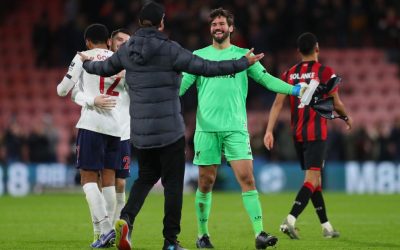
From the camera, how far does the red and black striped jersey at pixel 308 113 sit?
11.6 m

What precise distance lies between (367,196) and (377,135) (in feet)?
10.7

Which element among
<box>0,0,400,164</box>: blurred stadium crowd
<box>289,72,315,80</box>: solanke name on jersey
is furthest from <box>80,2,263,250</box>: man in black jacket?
<box>0,0,400,164</box>: blurred stadium crowd

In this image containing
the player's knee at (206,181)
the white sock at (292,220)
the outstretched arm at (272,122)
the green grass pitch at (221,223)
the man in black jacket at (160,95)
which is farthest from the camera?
the white sock at (292,220)

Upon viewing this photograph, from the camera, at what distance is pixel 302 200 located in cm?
1127

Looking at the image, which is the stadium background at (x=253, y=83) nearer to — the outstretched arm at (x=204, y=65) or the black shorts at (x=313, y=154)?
the black shorts at (x=313, y=154)

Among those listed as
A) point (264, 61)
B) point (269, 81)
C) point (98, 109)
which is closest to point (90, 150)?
point (98, 109)

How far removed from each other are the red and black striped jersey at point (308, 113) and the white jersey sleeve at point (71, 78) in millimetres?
2959

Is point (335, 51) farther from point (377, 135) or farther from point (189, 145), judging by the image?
point (189, 145)

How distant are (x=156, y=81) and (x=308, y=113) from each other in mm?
3441

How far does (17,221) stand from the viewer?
47.0ft

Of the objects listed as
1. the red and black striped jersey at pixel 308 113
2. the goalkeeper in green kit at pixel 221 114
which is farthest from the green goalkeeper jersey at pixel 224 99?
the red and black striped jersey at pixel 308 113

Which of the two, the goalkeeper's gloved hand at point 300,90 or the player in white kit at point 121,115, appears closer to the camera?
the goalkeeper's gloved hand at point 300,90

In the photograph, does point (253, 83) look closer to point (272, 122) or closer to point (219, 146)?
point (272, 122)

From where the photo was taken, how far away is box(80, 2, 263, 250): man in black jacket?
8711 millimetres
